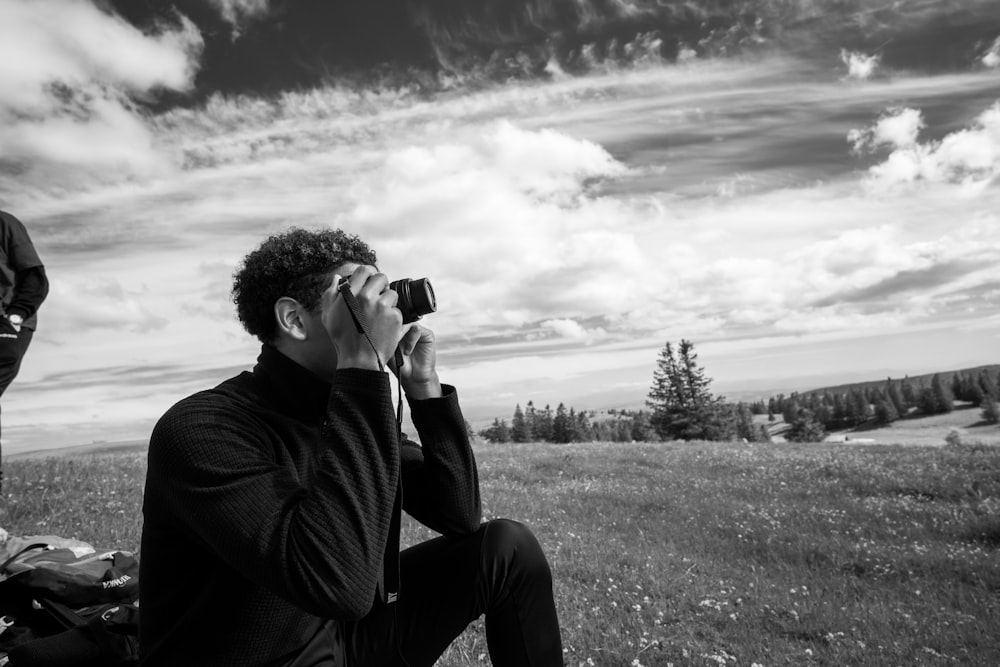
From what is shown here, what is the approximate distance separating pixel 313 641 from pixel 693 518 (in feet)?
30.5

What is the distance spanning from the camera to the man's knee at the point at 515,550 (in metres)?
3.09

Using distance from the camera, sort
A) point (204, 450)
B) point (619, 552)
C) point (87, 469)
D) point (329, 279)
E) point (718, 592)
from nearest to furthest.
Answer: point (204, 450)
point (329, 279)
point (718, 592)
point (619, 552)
point (87, 469)

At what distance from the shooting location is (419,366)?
3258 mm

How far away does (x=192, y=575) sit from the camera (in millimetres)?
2412

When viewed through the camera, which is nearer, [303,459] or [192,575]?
[192,575]

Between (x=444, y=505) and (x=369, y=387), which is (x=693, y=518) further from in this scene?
(x=369, y=387)

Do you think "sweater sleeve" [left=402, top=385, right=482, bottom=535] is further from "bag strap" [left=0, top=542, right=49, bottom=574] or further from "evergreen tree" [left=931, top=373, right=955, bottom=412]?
"evergreen tree" [left=931, top=373, right=955, bottom=412]

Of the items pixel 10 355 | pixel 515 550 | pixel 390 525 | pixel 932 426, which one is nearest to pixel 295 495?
pixel 390 525

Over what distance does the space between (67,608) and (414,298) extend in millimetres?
3237

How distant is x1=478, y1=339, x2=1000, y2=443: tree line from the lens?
6412cm

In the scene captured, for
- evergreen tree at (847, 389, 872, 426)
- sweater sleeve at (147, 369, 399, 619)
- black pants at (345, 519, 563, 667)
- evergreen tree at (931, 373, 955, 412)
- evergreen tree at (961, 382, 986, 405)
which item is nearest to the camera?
sweater sleeve at (147, 369, 399, 619)

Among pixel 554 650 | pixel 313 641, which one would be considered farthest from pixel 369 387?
pixel 554 650

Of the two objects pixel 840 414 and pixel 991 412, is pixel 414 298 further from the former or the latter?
pixel 840 414

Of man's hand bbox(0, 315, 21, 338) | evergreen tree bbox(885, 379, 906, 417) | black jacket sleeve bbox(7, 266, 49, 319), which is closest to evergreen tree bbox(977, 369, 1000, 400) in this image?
evergreen tree bbox(885, 379, 906, 417)
